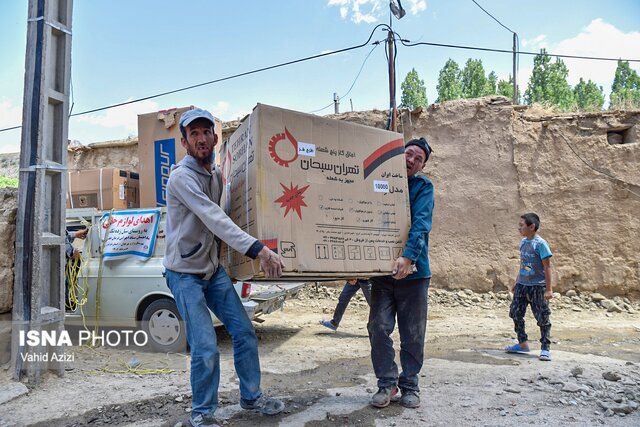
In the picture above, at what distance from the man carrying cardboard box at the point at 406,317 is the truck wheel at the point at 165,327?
103 inches

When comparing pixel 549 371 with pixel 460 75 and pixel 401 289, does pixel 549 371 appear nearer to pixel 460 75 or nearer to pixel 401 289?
pixel 401 289

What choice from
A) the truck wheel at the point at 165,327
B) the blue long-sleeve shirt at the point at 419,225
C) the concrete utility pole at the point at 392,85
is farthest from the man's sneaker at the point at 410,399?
the concrete utility pole at the point at 392,85

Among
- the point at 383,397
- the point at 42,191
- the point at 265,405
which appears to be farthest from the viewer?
the point at 42,191

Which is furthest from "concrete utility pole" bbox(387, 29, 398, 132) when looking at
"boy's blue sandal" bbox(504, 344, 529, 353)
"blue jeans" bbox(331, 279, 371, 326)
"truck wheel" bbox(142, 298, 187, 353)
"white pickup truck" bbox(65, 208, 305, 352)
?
"truck wheel" bbox(142, 298, 187, 353)

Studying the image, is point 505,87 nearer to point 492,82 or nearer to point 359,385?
point 492,82

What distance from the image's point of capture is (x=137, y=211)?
5449 millimetres

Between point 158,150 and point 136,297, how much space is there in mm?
1722

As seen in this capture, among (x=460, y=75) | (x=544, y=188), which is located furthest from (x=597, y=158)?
(x=460, y=75)

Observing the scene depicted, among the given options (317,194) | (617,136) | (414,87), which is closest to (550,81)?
(414,87)

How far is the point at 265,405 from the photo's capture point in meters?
2.86

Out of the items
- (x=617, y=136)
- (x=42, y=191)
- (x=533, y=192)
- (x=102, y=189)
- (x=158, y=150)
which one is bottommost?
(x=42, y=191)

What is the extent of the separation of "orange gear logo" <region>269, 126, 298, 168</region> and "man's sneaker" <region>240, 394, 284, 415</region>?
142cm

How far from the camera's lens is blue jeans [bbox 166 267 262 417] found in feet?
8.67

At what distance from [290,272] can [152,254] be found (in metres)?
3.23
